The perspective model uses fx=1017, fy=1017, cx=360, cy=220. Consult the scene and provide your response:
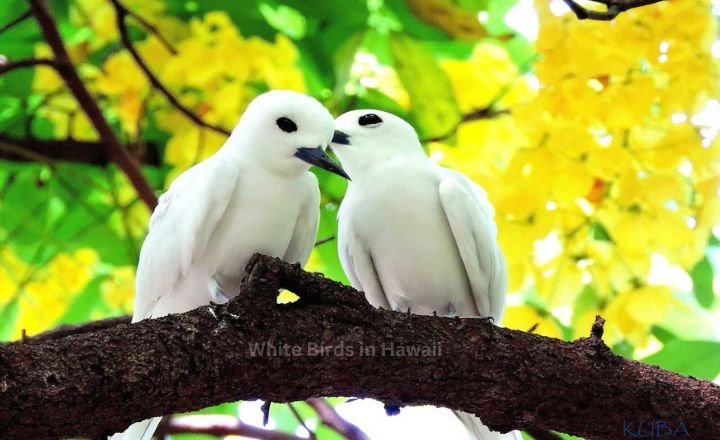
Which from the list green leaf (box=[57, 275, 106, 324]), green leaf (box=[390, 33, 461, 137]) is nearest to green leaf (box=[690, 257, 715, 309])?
green leaf (box=[390, 33, 461, 137])

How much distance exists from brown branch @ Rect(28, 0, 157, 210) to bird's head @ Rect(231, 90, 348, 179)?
952mm

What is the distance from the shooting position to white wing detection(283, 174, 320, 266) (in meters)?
4.54

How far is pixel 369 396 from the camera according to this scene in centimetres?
384

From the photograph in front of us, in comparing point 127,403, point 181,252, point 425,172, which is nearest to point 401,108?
point 425,172

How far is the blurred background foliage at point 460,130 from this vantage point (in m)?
4.87

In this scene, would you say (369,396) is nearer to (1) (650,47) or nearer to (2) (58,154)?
(1) (650,47)

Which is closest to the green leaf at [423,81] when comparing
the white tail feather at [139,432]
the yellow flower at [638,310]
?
the yellow flower at [638,310]

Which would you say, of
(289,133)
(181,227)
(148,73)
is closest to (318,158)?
(289,133)

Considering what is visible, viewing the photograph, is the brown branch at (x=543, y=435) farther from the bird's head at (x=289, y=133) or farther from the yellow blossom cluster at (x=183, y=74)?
the yellow blossom cluster at (x=183, y=74)

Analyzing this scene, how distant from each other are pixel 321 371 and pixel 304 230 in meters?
1.05

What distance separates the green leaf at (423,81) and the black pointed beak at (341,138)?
14.3 inches

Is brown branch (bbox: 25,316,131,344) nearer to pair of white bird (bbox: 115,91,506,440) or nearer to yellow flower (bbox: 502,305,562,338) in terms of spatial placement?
pair of white bird (bbox: 115,91,506,440)

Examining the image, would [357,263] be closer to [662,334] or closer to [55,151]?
[662,334]

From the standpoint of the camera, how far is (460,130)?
5582 mm
